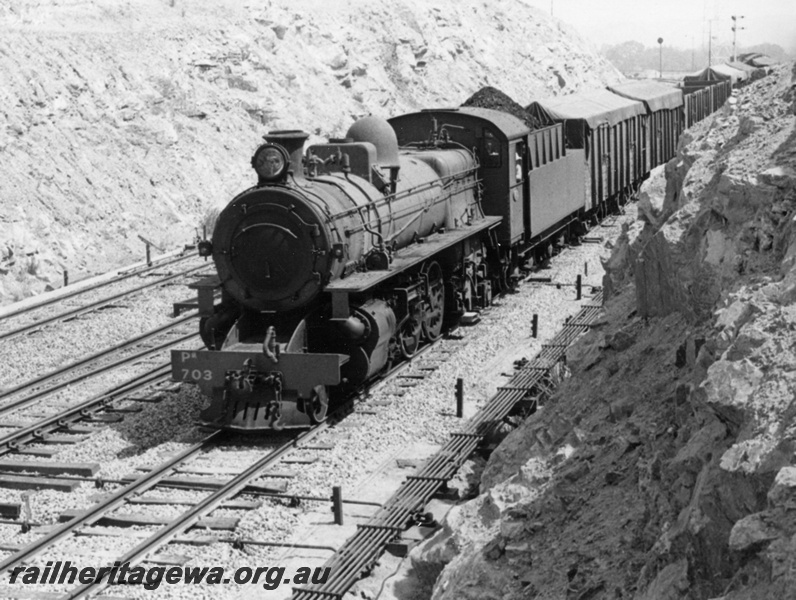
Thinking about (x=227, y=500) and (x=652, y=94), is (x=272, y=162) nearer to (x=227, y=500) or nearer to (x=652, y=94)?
(x=227, y=500)

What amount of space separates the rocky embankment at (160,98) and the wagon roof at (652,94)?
10376 millimetres

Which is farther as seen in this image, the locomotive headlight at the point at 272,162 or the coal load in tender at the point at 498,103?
the coal load in tender at the point at 498,103

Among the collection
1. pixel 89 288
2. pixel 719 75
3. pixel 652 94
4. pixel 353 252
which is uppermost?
pixel 353 252

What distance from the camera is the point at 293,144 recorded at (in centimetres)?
1352

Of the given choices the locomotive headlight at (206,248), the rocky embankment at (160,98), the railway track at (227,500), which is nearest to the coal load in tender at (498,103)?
the locomotive headlight at (206,248)

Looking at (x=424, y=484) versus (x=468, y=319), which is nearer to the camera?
(x=424, y=484)

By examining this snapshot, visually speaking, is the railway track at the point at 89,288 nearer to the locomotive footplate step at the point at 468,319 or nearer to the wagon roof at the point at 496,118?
the wagon roof at the point at 496,118

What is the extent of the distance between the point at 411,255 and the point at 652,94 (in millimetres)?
20269

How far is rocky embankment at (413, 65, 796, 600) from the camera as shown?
17.0 ft

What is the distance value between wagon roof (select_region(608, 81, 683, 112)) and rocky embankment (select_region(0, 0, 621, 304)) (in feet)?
34.0

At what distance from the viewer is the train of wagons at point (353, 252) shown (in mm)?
12539

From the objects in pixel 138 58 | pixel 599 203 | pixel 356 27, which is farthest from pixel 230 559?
pixel 356 27

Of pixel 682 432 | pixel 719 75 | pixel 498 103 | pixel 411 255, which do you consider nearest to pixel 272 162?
pixel 411 255

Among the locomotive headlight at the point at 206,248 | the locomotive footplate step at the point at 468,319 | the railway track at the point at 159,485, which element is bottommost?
the locomotive footplate step at the point at 468,319
